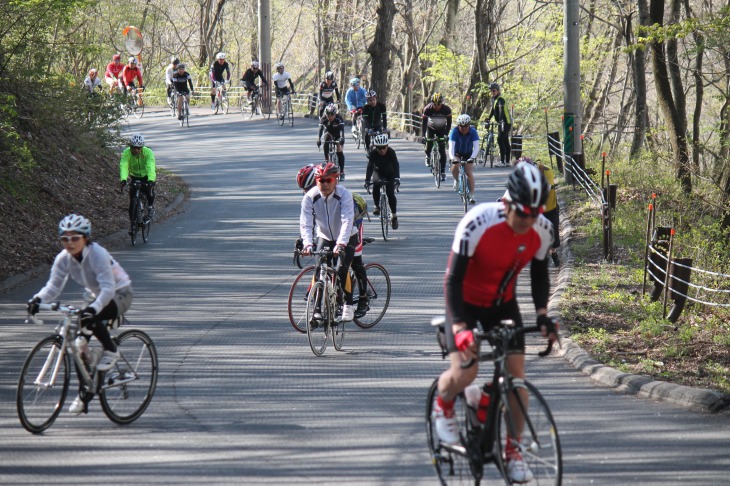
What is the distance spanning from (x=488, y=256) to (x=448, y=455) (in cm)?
135

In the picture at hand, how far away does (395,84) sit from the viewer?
7581 centimetres

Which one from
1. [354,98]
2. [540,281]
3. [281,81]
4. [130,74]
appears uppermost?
[130,74]

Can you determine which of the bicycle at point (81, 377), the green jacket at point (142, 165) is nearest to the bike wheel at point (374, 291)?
the bicycle at point (81, 377)

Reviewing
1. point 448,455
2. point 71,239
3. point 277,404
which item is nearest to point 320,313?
point 277,404

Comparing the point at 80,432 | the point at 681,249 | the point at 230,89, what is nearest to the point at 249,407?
the point at 80,432

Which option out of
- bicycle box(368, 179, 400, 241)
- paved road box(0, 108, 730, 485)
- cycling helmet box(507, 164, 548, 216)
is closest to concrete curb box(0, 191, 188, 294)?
paved road box(0, 108, 730, 485)

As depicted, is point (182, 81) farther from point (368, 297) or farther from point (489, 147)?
point (368, 297)

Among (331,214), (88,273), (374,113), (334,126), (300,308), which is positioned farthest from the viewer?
(374,113)

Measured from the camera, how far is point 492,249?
5883mm

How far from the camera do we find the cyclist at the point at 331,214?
36.8 feet

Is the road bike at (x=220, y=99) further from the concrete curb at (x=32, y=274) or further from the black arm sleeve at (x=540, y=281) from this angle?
the black arm sleeve at (x=540, y=281)

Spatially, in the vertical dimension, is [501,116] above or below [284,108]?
below

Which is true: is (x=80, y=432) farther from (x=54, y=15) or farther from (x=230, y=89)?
(x=230, y=89)

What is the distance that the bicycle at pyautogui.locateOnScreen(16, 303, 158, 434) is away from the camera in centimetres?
804
